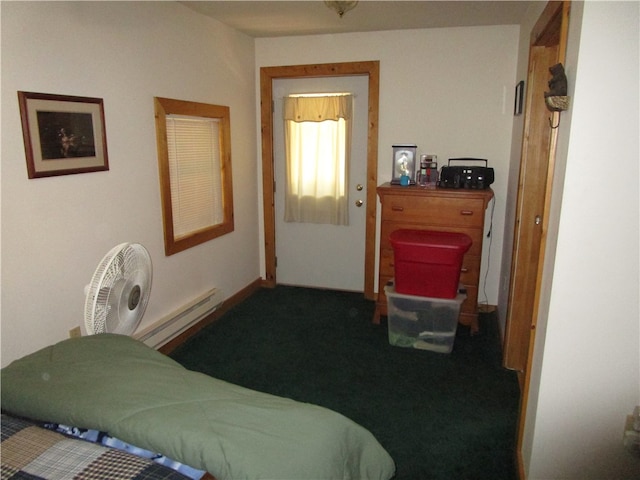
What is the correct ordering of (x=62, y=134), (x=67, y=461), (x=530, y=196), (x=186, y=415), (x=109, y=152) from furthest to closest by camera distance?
(x=530, y=196), (x=109, y=152), (x=62, y=134), (x=186, y=415), (x=67, y=461)

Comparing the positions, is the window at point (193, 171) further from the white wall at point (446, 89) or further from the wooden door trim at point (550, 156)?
the wooden door trim at point (550, 156)

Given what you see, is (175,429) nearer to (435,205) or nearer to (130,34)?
(130,34)

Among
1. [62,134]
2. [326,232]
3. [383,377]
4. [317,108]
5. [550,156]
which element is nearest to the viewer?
[550,156]

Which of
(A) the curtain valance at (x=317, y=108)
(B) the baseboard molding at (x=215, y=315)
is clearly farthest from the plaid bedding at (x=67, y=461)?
(A) the curtain valance at (x=317, y=108)

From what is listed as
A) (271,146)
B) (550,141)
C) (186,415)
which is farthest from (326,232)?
(186,415)

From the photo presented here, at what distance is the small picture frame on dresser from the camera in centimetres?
380

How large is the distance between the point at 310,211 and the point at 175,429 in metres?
3.24

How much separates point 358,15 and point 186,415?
298 centimetres

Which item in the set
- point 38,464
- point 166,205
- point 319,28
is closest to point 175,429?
point 38,464

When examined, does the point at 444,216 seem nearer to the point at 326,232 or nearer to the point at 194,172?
the point at 326,232

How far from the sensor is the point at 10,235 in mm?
1992

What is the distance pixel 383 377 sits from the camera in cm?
287

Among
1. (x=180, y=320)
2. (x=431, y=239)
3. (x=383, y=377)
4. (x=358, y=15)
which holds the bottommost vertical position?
(x=383, y=377)

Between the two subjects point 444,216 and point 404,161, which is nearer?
point 444,216
